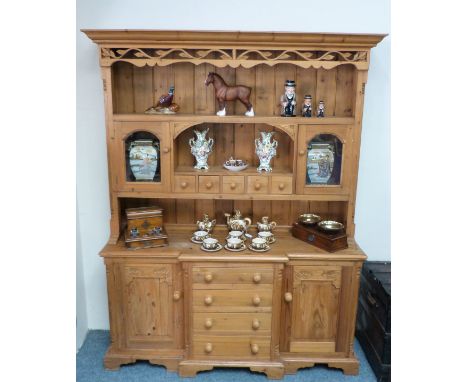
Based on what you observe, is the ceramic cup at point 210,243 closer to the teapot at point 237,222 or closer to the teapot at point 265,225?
the teapot at point 237,222

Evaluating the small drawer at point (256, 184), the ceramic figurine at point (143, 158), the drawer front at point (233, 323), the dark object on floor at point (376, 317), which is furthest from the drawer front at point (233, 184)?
the dark object on floor at point (376, 317)

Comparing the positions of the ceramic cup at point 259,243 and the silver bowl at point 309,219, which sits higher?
the silver bowl at point 309,219

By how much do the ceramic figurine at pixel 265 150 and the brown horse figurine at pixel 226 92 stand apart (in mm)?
163

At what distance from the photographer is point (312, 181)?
84.1 inches

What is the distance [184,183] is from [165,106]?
433 mm

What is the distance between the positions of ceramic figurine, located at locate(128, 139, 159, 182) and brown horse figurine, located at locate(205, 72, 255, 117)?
41 centimetres

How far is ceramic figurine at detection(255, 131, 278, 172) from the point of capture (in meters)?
2.17

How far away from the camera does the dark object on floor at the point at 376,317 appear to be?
208 cm

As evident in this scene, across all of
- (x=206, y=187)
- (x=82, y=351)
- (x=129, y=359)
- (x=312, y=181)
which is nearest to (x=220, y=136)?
(x=206, y=187)

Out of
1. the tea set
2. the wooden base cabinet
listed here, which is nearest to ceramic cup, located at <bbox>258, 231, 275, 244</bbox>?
the tea set

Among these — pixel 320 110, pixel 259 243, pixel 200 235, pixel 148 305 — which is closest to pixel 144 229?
pixel 200 235

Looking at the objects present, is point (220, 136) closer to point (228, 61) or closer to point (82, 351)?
point (228, 61)

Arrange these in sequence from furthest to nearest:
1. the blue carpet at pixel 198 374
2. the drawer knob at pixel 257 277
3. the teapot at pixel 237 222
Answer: the teapot at pixel 237 222, the blue carpet at pixel 198 374, the drawer knob at pixel 257 277

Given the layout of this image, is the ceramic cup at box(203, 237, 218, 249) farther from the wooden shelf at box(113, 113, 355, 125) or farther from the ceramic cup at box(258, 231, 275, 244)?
the wooden shelf at box(113, 113, 355, 125)
